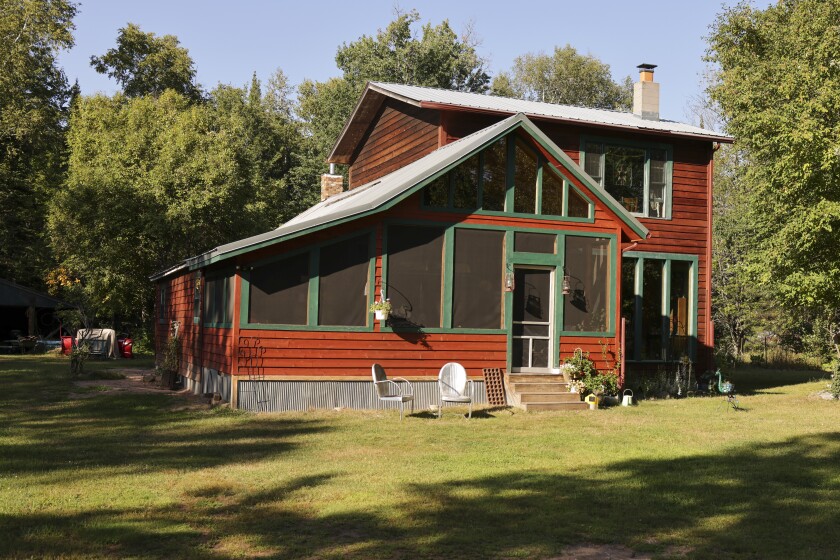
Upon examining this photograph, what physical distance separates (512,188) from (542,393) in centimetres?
399

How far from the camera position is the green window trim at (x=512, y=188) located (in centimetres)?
1628

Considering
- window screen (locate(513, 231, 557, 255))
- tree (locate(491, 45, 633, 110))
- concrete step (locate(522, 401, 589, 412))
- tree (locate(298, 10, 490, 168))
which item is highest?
tree (locate(491, 45, 633, 110))

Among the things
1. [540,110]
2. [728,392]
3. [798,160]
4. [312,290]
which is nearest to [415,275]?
[312,290]

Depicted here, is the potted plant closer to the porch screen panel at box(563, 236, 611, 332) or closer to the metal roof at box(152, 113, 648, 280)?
the metal roof at box(152, 113, 648, 280)

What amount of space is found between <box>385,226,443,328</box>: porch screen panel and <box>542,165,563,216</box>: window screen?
7.74 feet

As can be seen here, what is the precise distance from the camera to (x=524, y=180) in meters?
16.9

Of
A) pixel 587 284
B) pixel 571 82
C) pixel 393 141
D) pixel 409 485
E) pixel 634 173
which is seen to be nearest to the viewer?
pixel 409 485

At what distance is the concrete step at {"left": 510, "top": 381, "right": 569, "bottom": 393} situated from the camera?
1628 cm

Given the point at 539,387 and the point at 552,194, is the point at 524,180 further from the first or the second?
the point at 539,387

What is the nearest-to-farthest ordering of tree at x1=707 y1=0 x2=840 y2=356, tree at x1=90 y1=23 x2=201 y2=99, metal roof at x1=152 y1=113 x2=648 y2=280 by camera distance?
metal roof at x1=152 y1=113 x2=648 y2=280 → tree at x1=707 y1=0 x2=840 y2=356 → tree at x1=90 y1=23 x2=201 y2=99

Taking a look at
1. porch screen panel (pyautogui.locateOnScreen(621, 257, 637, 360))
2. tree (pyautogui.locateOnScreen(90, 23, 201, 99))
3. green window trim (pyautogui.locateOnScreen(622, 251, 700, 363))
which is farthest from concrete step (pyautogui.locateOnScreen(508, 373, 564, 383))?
tree (pyautogui.locateOnScreen(90, 23, 201, 99))

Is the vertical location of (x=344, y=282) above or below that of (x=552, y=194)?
below

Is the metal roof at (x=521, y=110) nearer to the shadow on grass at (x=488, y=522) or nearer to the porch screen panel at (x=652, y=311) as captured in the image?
the porch screen panel at (x=652, y=311)

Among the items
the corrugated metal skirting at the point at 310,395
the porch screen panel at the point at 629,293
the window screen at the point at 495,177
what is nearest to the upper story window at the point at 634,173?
the porch screen panel at the point at 629,293
